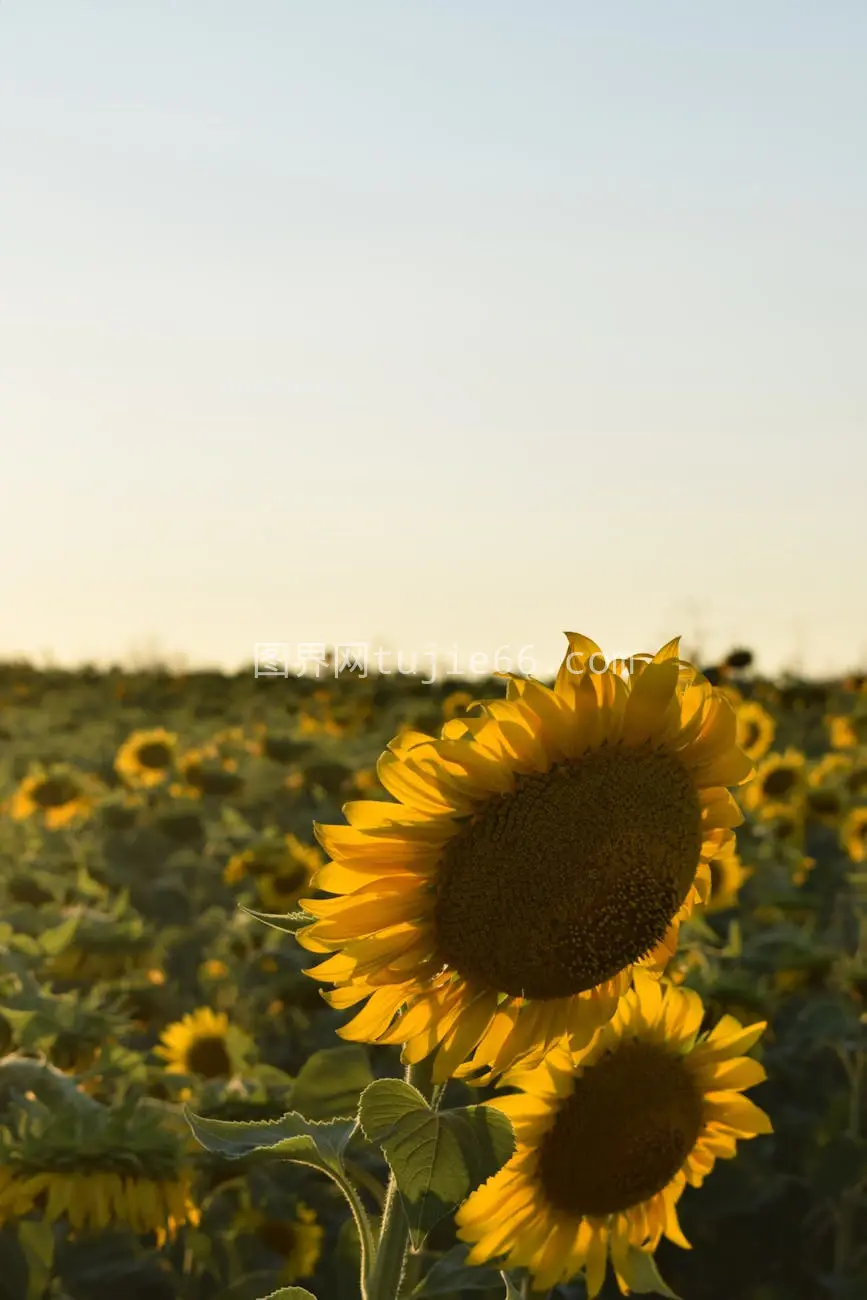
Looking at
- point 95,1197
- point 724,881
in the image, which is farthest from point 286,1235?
point 724,881

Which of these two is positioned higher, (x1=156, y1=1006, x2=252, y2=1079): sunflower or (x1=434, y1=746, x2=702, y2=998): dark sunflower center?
(x1=434, y1=746, x2=702, y2=998): dark sunflower center

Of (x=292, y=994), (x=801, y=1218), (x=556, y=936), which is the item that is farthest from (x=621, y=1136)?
(x=801, y=1218)

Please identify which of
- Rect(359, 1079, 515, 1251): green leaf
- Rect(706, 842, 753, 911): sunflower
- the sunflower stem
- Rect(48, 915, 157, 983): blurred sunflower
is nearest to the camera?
Rect(359, 1079, 515, 1251): green leaf

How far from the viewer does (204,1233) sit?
329cm

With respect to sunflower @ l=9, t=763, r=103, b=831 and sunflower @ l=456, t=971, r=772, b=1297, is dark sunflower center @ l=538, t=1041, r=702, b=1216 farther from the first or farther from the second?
sunflower @ l=9, t=763, r=103, b=831

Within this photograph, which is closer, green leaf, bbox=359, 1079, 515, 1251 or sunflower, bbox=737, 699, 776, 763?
green leaf, bbox=359, 1079, 515, 1251

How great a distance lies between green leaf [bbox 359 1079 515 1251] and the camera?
1.37 m

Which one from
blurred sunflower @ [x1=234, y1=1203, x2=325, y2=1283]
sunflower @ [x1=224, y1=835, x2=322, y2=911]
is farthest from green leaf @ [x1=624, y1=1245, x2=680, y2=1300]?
sunflower @ [x1=224, y1=835, x2=322, y2=911]

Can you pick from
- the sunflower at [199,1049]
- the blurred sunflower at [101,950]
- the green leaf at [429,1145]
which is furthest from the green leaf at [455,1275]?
the blurred sunflower at [101,950]

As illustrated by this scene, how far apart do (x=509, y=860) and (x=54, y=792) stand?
7767 mm

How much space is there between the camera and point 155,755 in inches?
393

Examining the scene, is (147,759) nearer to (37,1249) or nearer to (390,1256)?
(37,1249)

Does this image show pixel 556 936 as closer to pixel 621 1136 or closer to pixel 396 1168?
pixel 396 1168

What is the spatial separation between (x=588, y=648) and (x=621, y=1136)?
2.88ft
